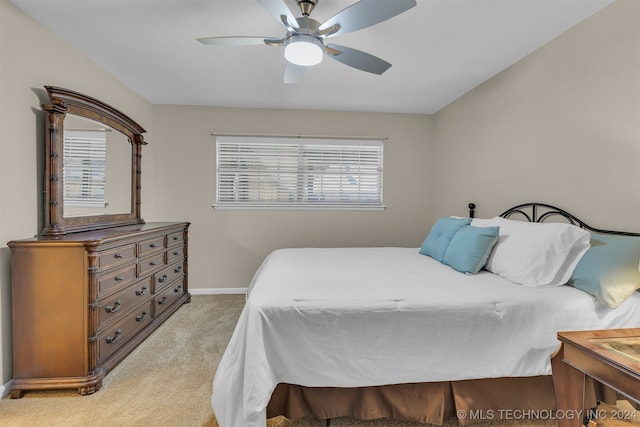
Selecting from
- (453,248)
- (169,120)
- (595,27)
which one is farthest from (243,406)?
(169,120)

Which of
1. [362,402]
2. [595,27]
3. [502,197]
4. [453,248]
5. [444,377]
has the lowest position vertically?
[362,402]

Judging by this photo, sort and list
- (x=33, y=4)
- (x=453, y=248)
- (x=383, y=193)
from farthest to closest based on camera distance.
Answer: (x=383, y=193)
(x=453, y=248)
(x=33, y=4)

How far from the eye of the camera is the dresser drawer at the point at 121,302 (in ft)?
6.97

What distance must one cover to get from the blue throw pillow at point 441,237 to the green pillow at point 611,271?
35.3 inches

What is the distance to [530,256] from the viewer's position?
1.91m

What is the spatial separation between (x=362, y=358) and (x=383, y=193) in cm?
295

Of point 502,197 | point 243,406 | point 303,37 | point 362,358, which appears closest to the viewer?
point 243,406

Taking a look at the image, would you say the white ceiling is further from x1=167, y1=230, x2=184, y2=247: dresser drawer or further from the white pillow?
x1=167, y1=230, x2=184, y2=247: dresser drawer

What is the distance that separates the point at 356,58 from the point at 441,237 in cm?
160

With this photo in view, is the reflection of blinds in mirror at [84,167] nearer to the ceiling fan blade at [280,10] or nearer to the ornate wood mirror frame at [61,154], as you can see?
the ornate wood mirror frame at [61,154]

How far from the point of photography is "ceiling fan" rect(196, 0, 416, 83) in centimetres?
159

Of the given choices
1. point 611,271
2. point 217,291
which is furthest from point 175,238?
point 611,271

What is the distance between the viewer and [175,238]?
3.42 m

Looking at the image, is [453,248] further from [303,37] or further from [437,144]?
[437,144]
